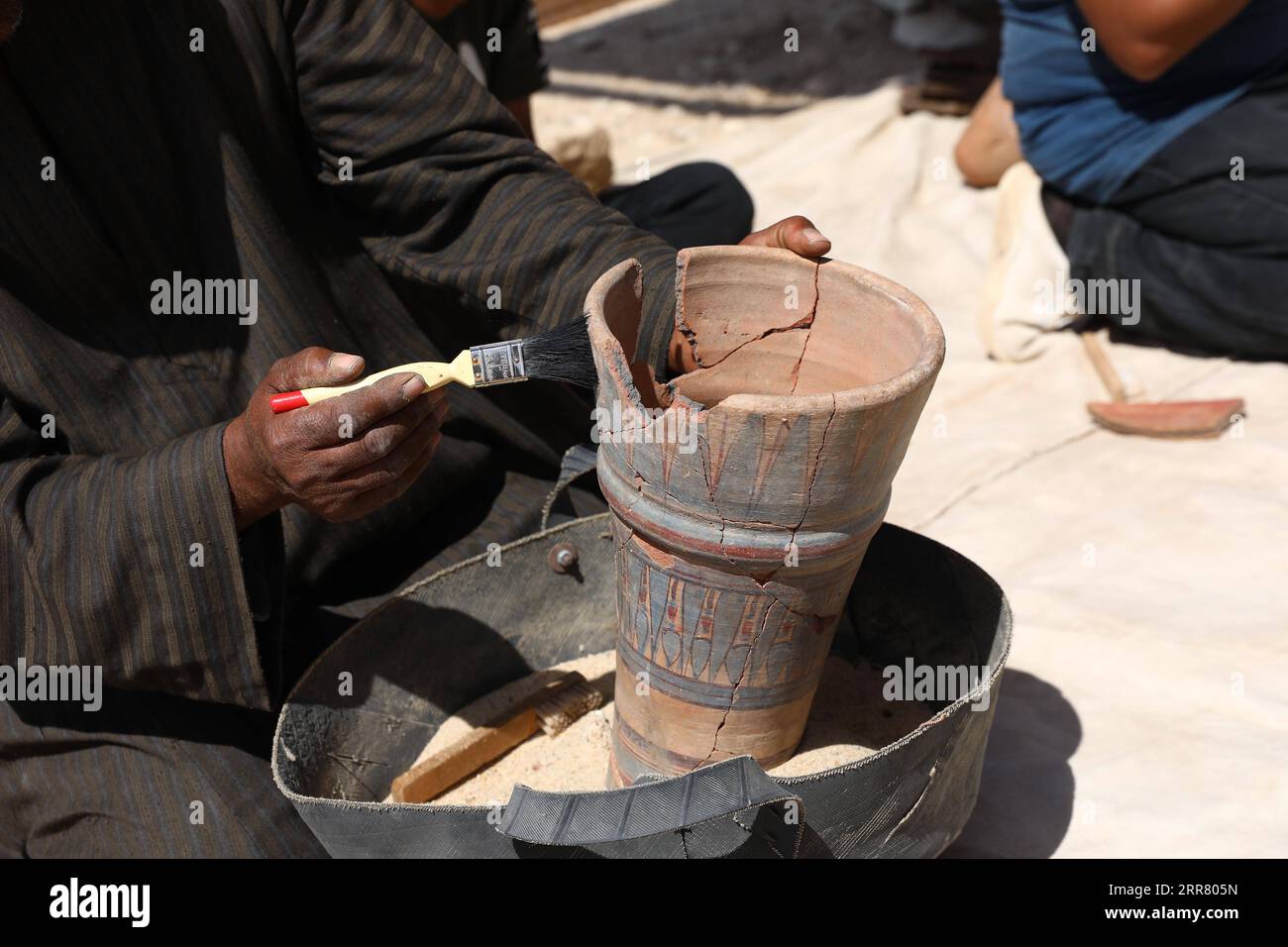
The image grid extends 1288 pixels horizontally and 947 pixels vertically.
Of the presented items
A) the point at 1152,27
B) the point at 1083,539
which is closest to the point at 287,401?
the point at 1083,539

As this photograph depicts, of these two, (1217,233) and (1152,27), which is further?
(1217,233)

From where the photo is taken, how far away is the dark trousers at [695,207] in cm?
338

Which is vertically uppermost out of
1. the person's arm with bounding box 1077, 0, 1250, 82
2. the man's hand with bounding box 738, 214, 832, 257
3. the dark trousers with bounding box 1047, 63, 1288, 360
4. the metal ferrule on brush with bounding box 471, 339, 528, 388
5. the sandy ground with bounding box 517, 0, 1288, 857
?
the person's arm with bounding box 1077, 0, 1250, 82

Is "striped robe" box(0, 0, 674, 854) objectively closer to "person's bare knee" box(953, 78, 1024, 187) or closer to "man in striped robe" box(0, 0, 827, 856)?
"man in striped robe" box(0, 0, 827, 856)

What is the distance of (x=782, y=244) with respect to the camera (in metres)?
1.90

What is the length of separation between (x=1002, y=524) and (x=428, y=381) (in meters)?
1.80

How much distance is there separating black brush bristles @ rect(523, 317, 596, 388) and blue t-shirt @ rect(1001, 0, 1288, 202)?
98.1 inches

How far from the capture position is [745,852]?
1.62m

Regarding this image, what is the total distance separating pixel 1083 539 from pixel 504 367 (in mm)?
1751

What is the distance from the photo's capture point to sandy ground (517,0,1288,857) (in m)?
2.15

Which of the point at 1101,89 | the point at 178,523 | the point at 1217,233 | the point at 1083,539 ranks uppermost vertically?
the point at 1101,89

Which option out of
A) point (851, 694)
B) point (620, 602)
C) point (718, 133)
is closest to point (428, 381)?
point (620, 602)

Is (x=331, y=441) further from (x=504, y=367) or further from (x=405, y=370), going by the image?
(x=504, y=367)

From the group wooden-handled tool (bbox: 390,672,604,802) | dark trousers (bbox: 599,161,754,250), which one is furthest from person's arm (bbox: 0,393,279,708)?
dark trousers (bbox: 599,161,754,250)
